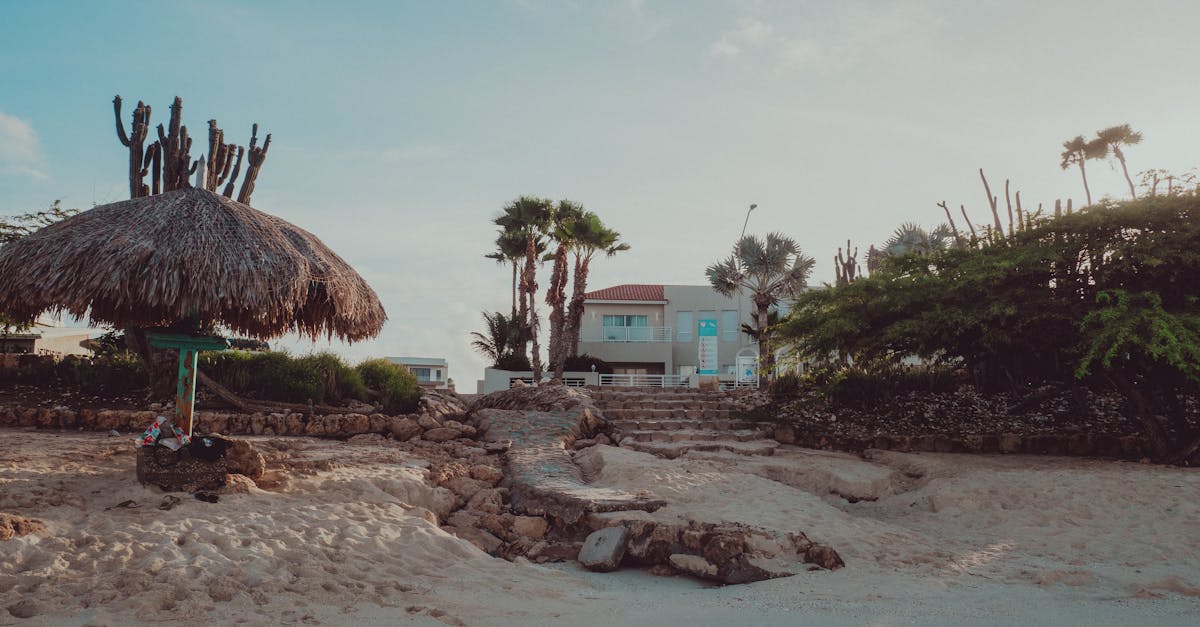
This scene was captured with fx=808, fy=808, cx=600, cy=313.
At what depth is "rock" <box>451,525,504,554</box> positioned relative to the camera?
7879 mm

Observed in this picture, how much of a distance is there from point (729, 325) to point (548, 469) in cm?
2699

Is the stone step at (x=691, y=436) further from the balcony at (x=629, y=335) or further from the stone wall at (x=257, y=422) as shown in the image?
the balcony at (x=629, y=335)

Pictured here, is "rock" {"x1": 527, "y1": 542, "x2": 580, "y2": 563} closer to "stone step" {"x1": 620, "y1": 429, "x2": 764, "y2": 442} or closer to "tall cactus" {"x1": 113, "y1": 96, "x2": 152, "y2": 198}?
"stone step" {"x1": 620, "y1": 429, "x2": 764, "y2": 442}

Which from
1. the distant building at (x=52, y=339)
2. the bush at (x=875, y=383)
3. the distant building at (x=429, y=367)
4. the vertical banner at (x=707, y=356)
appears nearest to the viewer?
the bush at (x=875, y=383)

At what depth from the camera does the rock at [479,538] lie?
788 centimetres

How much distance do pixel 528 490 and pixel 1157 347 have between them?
8604 mm

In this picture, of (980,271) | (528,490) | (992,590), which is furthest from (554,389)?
(992,590)

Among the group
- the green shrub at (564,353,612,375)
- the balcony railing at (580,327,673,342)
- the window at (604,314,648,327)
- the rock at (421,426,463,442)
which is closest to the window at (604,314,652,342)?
the balcony railing at (580,327,673,342)

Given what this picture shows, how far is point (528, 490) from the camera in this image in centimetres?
958

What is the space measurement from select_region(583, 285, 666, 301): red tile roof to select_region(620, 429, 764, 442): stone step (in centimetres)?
2184

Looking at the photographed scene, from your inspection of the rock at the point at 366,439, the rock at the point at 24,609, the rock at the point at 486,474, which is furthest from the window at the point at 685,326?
the rock at the point at 24,609

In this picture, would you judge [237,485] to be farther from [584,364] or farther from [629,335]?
[629,335]

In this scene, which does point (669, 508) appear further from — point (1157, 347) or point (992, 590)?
point (1157, 347)

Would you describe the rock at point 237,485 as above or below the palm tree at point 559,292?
below
